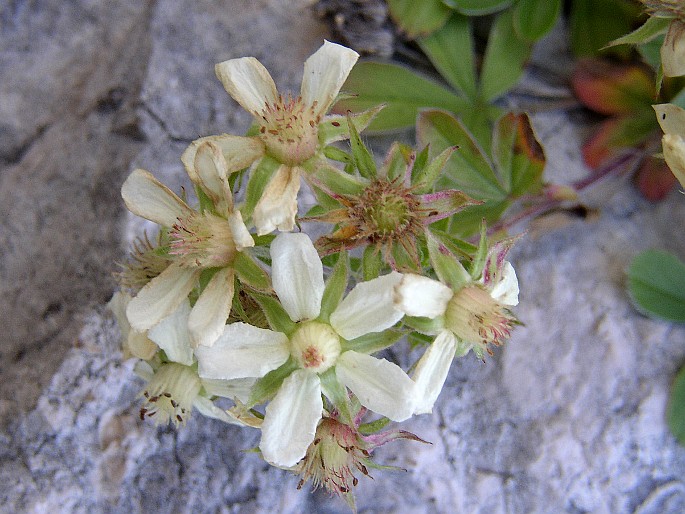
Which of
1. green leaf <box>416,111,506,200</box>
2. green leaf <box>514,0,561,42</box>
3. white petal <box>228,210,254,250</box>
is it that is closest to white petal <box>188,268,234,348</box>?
white petal <box>228,210,254,250</box>

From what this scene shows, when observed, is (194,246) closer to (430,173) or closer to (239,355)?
(239,355)

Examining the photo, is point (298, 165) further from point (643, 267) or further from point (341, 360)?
point (643, 267)

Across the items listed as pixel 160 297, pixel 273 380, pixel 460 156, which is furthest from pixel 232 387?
pixel 460 156

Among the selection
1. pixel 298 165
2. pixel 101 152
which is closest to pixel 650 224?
pixel 298 165

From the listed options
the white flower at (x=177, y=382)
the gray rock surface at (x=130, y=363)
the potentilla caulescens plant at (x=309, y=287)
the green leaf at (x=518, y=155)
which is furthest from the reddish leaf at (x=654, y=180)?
the white flower at (x=177, y=382)

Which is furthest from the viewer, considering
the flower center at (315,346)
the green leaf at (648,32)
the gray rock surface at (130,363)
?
the gray rock surface at (130,363)

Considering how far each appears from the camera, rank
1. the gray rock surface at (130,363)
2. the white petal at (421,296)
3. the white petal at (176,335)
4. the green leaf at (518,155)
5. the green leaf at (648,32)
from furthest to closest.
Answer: the green leaf at (518,155), the gray rock surface at (130,363), the green leaf at (648,32), the white petal at (176,335), the white petal at (421,296)

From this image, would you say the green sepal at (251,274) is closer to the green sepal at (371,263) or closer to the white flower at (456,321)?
the green sepal at (371,263)
